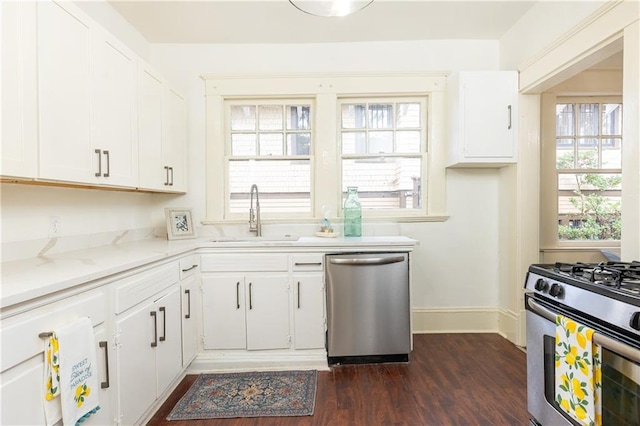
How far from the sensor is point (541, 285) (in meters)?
1.50

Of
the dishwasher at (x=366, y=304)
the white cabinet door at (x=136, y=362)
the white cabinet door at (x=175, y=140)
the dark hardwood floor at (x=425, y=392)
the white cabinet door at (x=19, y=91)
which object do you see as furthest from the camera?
the white cabinet door at (x=175, y=140)

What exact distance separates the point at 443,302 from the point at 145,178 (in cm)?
281

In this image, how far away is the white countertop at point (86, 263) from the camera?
113 centimetres

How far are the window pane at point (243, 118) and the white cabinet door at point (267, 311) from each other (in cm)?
152

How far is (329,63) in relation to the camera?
10.3 ft

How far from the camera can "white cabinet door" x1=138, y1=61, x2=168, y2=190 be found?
2.35m

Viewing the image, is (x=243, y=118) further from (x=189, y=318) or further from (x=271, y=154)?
(x=189, y=318)

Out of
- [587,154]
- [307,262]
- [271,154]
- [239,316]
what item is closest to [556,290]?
[307,262]

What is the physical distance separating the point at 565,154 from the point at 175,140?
381 cm

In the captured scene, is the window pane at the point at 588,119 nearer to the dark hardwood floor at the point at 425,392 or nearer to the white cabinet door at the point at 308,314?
the dark hardwood floor at the point at 425,392

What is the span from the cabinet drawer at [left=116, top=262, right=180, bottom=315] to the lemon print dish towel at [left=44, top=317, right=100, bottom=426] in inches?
10.4

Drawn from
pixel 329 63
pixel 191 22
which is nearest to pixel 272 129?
pixel 329 63

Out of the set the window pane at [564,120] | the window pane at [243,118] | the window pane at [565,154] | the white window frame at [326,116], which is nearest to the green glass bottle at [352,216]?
the white window frame at [326,116]

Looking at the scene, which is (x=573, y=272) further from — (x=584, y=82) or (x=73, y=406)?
(x=584, y=82)
